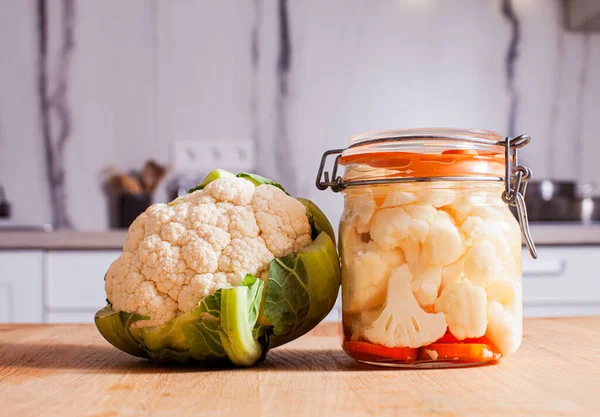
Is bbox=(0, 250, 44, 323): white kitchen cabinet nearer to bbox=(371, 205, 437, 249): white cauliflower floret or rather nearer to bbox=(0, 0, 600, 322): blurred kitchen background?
bbox=(0, 0, 600, 322): blurred kitchen background

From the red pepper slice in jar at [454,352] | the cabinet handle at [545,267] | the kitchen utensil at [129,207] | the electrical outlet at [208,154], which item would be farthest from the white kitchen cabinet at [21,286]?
the red pepper slice in jar at [454,352]

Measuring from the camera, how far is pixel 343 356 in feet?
2.33

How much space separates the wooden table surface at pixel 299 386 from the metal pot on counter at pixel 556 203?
143 centimetres

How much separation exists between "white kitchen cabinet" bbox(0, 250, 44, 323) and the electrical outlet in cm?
69

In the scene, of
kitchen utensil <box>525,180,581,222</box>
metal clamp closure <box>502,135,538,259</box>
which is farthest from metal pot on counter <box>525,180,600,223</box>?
metal clamp closure <box>502,135,538,259</box>

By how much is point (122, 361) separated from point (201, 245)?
0.50ft

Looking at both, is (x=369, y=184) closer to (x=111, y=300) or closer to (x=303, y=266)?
(x=303, y=266)

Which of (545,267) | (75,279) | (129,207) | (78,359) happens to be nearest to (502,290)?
(78,359)

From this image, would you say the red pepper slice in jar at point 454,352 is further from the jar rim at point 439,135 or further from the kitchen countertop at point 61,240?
the kitchen countertop at point 61,240

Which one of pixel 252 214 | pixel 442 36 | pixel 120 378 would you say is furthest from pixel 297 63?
pixel 120 378

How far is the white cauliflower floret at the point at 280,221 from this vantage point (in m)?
0.68

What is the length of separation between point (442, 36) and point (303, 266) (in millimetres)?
1882

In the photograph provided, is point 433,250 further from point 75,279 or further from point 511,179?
point 75,279

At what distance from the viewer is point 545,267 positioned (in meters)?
1.75
